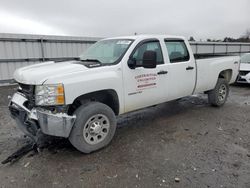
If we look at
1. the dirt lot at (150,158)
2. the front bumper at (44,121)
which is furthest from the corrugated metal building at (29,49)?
the front bumper at (44,121)

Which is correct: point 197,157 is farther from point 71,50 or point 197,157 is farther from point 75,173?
point 71,50

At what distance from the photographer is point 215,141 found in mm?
3811

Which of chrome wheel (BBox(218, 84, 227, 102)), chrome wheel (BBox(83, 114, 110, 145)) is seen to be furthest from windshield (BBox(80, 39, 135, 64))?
chrome wheel (BBox(218, 84, 227, 102))

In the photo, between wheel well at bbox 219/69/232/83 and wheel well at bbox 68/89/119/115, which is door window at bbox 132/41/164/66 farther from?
wheel well at bbox 219/69/232/83

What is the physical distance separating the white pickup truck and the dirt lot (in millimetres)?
403

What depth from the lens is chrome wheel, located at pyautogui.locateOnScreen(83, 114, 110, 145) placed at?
10.7 feet

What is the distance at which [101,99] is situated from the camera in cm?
371

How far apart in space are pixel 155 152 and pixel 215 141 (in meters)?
1.25

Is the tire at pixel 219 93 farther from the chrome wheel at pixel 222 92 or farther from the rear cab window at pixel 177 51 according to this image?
the rear cab window at pixel 177 51

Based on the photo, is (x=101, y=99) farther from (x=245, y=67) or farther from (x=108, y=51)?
(x=245, y=67)

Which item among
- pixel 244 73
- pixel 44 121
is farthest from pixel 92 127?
pixel 244 73

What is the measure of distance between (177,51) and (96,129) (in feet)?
8.92

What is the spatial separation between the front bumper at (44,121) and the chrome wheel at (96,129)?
327 millimetres

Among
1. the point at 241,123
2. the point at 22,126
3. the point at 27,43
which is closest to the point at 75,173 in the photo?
the point at 22,126
